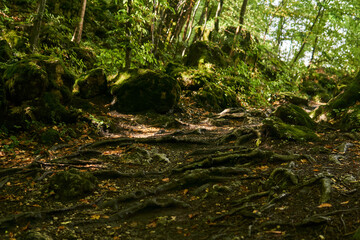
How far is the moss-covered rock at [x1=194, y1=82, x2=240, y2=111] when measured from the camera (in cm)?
1465

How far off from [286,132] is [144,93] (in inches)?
258

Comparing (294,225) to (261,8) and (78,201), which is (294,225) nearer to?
(78,201)

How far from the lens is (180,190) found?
5344mm

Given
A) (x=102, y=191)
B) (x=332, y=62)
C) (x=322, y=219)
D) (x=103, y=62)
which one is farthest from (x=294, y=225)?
(x=332, y=62)

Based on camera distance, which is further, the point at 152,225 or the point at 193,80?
the point at 193,80

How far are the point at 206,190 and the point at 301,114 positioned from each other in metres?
5.73

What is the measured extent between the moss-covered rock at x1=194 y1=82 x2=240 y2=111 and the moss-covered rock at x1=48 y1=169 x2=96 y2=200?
976 cm

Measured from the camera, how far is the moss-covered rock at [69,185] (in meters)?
5.04

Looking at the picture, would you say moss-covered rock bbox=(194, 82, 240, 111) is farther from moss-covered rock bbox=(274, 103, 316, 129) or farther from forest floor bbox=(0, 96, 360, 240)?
forest floor bbox=(0, 96, 360, 240)

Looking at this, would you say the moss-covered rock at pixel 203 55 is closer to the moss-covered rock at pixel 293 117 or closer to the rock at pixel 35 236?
the moss-covered rock at pixel 293 117

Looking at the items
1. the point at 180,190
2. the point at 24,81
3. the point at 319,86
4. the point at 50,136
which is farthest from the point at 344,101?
the point at 319,86

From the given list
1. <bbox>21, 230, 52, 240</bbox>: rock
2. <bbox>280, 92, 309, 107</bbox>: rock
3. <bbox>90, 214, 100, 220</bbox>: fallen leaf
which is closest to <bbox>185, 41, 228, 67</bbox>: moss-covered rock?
<bbox>280, 92, 309, 107</bbox>: rock

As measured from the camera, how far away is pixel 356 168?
4996 mm

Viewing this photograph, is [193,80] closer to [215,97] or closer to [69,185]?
[215,97]
